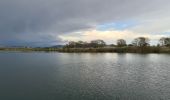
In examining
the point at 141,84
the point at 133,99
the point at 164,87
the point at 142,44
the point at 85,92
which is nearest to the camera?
the point at 133,99

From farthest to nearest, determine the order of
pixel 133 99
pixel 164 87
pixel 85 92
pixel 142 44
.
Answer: pixel 142 44 < pixel 164 87 < pixel 85 92 < pixel 133 99

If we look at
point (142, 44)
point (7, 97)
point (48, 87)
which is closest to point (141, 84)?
point (48, 87)

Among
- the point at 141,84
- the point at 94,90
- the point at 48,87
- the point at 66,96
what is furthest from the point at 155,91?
the point at 48,87

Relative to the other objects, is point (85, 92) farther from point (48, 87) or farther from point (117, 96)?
point (48, 87)

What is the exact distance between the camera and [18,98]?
3056 cm

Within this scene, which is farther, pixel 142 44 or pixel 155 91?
pixel 142 44

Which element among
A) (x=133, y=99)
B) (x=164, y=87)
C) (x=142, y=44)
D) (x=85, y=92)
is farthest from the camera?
(x=142, y=44)

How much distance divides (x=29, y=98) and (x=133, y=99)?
51.3 feet

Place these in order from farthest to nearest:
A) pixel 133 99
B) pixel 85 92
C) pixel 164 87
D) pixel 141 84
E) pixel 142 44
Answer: pixel 142 44 → pixel 141 84 → pixel 164 87 → pixel 85 92 → pixel 133 99

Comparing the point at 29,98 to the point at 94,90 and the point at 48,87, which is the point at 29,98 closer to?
the point at 48,87

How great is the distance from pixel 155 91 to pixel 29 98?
20741 mm

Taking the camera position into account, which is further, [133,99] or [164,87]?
[164,87]

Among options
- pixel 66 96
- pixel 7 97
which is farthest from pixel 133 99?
pixel 7 97

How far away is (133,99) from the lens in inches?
1170
